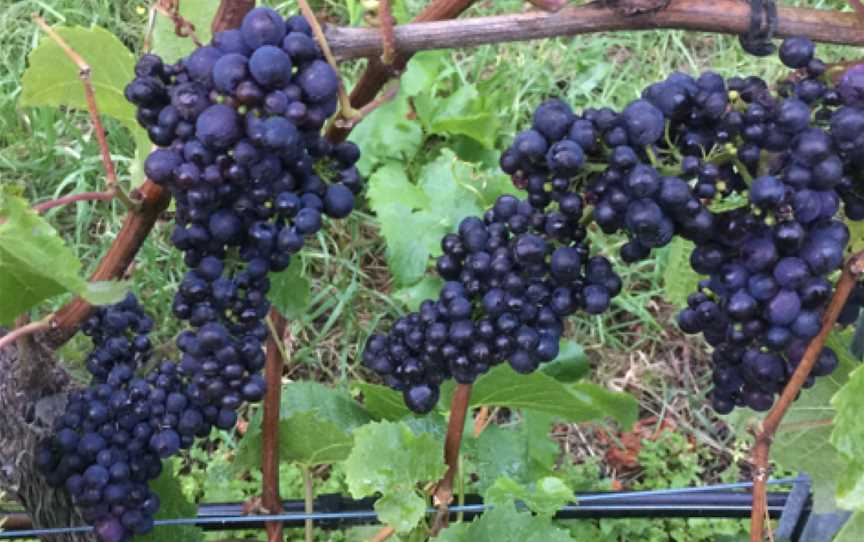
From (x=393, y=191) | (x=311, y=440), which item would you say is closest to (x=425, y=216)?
(x=393, y=191)

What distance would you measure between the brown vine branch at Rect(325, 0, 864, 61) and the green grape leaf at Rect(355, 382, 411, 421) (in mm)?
489

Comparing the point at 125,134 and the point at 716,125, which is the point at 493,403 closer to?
the point at 716,125

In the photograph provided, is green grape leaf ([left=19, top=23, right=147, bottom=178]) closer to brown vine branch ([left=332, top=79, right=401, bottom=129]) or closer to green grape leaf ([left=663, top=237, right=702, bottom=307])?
brown vine branch ([left=332, top=79, right=401, bottom=129])

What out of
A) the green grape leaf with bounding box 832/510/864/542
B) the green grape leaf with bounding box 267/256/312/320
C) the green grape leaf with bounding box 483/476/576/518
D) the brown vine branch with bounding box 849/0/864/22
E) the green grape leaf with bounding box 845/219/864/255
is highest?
the brown vine branch with bounding box 849/0/864/22

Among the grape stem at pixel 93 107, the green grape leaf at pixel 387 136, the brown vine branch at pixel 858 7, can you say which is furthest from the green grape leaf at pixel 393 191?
the brown vine branch at pixel 858 7

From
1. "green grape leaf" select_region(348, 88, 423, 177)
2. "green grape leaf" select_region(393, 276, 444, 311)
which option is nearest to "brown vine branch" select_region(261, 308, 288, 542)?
"green grape leaf" select_region(393, 276, 444, 311)

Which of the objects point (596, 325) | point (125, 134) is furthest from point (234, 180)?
point (125, 134)

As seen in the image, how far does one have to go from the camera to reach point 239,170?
0.75 metres

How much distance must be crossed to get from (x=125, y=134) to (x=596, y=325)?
1.25 metres

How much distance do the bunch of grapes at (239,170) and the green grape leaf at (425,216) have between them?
27.8 inches

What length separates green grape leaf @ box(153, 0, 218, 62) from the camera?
104cm

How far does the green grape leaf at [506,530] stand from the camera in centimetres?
102

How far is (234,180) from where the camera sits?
0.75 meters

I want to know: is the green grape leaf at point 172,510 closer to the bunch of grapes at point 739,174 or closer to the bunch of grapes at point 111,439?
the bunch of grapes at point 111,439
